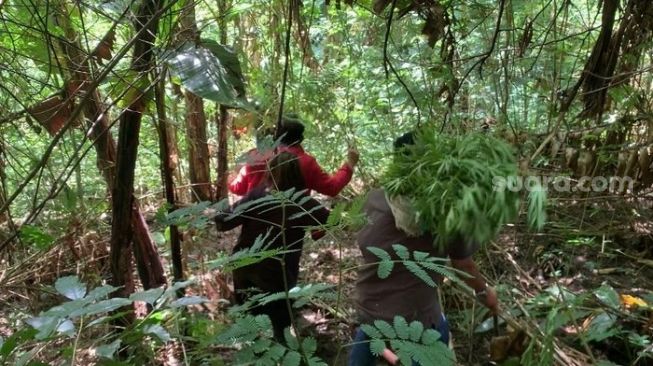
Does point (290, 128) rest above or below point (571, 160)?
above

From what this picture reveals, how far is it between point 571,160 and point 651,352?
99cm

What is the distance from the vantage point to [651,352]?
262 cm

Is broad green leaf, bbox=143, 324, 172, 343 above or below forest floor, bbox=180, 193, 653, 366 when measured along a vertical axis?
above

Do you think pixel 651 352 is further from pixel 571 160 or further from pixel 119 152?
pixel 119 152

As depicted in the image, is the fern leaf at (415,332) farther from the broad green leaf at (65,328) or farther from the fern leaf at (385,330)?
the broad green leaf at (65,328)

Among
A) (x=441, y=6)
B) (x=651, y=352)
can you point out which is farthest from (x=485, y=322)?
(x=441, y=6)

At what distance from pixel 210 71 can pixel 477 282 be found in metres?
1.33

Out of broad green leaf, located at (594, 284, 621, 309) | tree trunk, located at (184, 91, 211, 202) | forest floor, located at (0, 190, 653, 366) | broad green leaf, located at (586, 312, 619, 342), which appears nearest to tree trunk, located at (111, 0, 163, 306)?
forest floor, located at (0, 190, 653, 366)

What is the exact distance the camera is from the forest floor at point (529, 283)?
8.69 ft

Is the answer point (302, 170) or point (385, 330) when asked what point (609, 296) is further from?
point (385, 330)

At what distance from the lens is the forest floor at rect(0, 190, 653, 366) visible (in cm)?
265

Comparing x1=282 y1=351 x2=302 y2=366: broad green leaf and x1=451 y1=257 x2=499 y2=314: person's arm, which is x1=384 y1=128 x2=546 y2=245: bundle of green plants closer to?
x1=451 y1=257 x2=499 y2=314: person's arm

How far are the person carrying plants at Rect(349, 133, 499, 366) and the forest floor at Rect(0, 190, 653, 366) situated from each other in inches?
11.6

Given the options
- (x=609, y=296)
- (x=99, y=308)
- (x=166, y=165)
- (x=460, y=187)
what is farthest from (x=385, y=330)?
(x=609, y=296)
